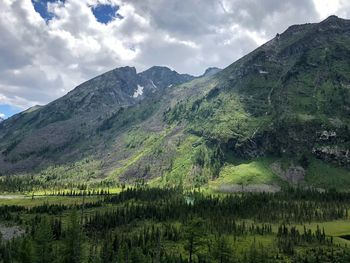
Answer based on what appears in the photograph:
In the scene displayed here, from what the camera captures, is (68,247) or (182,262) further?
(182,262)

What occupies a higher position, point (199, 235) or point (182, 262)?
point (199, 235)

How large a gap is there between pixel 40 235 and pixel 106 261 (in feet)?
141

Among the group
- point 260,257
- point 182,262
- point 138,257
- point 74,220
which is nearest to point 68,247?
point 74,220

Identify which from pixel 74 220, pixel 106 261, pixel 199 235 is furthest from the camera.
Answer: pixel 106 261

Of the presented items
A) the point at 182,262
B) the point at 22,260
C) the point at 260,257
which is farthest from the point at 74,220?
the point at 260,257

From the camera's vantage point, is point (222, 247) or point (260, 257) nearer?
point (222, 247)

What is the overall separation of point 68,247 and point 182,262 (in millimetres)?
66983

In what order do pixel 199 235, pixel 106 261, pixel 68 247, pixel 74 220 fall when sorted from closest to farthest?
1. pixel 199 235
2. pixel 68 247
3. pixel 74 220
4. pixel 106 261

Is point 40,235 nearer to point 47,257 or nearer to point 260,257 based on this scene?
point 47,257

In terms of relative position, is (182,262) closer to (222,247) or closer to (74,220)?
(222,247)

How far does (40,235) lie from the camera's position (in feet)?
498

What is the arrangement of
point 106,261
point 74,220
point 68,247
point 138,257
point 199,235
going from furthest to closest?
point 106,261 → point 138,257 → point 74,220 → point 68,247 → point 199,235

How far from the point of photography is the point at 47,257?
147m

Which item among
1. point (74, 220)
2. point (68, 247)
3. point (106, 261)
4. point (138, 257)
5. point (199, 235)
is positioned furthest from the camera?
point (106, 261)
